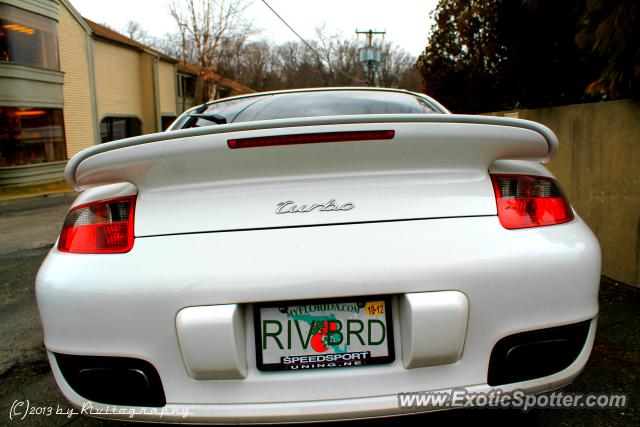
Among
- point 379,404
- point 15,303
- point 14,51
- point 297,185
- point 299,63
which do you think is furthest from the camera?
point 299,63

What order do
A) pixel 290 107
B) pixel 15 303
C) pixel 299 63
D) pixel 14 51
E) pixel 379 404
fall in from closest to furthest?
pixel 379 404 < pixel 290 107 < pixel 15 303 < pixel 14 51 < pixel 299 63

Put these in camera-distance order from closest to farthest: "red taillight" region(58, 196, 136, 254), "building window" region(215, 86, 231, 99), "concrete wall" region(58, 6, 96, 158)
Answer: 1. "red taillight" region(58, 196, 136, 254)
2. "concrete wall" region(58, 6, 96, 158)
3. "building window" region(215, 86, 231, 99)

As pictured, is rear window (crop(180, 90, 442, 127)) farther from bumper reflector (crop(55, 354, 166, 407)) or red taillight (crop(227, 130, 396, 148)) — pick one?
bumper reflector (crop(55, 354, 166, 407))

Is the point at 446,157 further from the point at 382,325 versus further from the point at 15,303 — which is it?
the point at 15,303

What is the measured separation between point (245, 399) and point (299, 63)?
159ft

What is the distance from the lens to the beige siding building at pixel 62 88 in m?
14.2

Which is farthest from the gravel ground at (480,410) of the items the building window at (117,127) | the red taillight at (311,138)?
the building window at (117,127)

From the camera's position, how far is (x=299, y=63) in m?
47.2

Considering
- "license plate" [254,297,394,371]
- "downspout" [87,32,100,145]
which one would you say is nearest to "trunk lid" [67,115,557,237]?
"license plate" [254,297,394,371]

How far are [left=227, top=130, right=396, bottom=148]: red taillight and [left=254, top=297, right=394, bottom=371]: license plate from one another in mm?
482

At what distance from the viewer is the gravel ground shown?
1822 millimetres

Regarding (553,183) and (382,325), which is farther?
(553,183)

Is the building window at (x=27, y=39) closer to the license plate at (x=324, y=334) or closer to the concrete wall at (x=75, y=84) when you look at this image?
the concrete wall at (x=75, y=84)

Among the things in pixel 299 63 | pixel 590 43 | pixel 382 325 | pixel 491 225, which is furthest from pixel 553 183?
pixel 299 63
